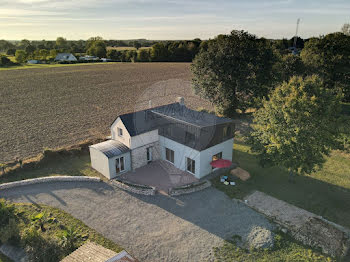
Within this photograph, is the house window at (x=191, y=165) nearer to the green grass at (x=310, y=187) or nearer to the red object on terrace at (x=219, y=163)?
the red object on terrace at (x=219, y=163)

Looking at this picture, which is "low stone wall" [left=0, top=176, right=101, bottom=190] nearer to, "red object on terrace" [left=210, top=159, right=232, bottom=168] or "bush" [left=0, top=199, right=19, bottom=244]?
"bush" [left=0, top=199, right=19, bottom=244]

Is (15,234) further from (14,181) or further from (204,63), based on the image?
(204,63)

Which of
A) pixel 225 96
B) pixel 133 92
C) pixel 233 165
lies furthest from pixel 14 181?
pixel 133 92

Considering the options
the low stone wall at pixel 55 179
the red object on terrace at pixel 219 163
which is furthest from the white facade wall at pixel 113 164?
the red object on terrace at pixel 219 163

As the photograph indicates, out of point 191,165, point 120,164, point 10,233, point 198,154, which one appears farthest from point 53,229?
point 198,154

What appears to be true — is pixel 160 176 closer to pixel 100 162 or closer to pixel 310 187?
pixel 100 162
